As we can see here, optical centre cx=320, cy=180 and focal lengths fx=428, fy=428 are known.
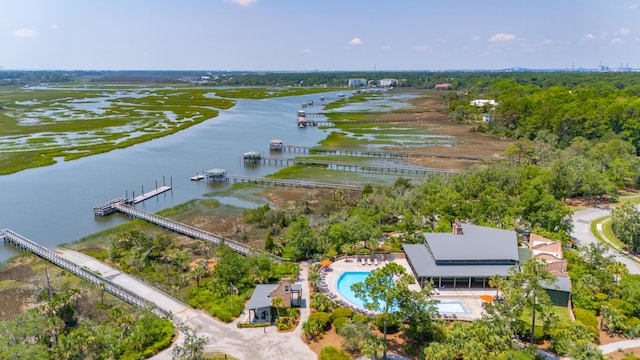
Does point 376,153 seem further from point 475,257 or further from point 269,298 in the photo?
point 269,298

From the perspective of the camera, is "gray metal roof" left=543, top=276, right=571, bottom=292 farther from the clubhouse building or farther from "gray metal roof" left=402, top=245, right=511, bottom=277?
"gray metal roof" left=402, top=245, right=511, bottom=277

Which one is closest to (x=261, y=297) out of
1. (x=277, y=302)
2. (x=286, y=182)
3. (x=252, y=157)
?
(x=277, y=302)

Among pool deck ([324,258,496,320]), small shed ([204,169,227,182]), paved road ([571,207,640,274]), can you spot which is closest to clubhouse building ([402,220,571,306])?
pool deck ([324,258,496,320])

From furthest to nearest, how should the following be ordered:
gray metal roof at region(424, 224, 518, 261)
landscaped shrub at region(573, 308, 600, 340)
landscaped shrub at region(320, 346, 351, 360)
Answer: gray metal roof at region(424, 224, 518, 261) → landscaped shrub at region(573, 308, 600, 340) → landscaped shrub at region(320, 346, 351, 360)

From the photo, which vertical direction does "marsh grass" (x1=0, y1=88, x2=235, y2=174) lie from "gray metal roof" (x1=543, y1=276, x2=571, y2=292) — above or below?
above

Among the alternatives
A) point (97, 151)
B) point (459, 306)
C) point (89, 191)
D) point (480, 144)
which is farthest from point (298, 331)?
point (480, 144)
